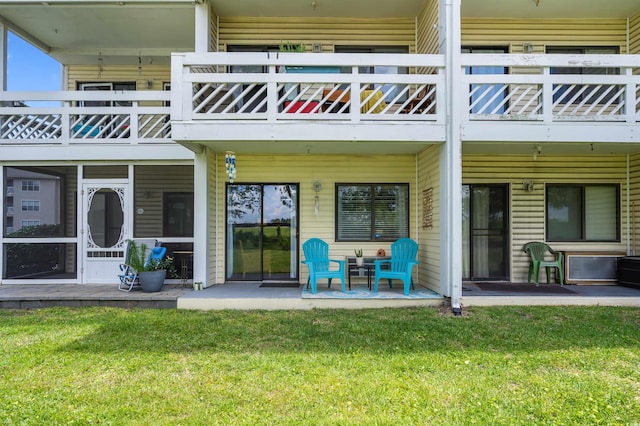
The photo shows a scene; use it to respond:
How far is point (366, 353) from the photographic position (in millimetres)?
4180

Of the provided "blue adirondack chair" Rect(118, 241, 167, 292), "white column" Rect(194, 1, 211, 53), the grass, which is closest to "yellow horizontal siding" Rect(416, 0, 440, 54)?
"white column" Rect(194, 1, 211, 53)

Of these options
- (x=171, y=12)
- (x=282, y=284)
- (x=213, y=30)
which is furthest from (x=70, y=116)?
(x=282, y=284)

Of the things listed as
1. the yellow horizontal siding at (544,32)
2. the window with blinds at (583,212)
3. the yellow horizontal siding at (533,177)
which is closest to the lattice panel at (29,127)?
the yellow horizontal siding at (533,177)

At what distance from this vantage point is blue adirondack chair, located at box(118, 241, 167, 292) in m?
6.87

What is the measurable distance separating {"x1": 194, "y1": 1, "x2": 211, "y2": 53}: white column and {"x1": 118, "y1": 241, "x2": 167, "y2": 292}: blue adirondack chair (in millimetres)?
3773

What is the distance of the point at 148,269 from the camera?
6.82m

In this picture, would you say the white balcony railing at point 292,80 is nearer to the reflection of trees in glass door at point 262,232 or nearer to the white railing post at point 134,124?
the white railing post at point 134,124

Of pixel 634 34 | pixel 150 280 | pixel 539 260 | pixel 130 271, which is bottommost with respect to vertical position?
pixel 150 280

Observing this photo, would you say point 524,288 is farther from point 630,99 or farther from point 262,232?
Result: point 262,232

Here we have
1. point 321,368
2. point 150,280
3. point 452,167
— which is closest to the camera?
point 321,368

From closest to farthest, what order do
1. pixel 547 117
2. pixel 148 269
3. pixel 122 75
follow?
pixel 547 117
pixel 148 269
pixel 122 75

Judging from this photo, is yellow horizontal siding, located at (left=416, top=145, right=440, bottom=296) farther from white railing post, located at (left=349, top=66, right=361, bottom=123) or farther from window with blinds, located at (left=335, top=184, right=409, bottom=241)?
white railing post, located at (left=349, top=66, right=361, bottom=123)

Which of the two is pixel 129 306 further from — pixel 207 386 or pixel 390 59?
pixel 390 59

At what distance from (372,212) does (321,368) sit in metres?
4.65
